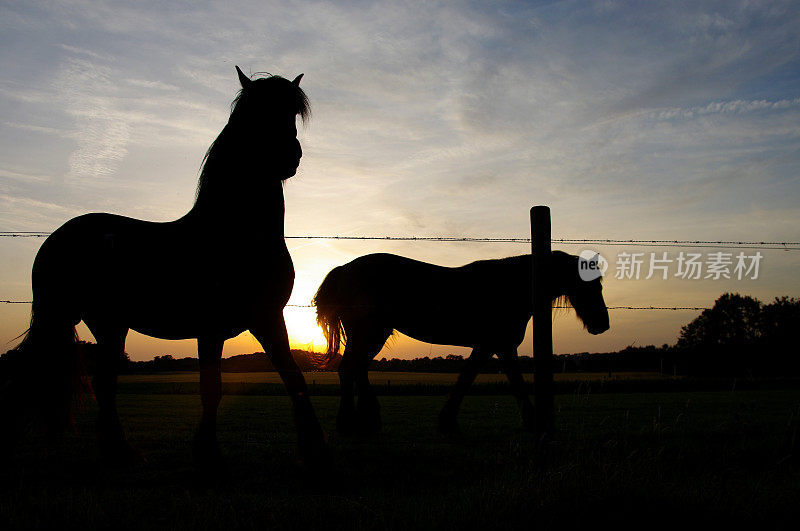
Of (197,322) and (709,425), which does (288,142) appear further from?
(709,425)

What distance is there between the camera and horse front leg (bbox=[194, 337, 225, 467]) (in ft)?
14.6

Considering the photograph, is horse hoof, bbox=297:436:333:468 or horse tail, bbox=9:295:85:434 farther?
horse tail, bbox=9:295:85:434

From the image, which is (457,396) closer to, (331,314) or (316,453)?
(331,314)

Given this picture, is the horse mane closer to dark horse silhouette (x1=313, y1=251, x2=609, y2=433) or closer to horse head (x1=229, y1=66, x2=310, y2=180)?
horse head (x1=229, y1=66, x2=310, y2=180)

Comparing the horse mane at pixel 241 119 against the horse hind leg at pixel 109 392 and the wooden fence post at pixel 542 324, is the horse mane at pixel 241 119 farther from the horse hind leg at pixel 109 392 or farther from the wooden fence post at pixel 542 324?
the wooden fence post at pixel 542 324

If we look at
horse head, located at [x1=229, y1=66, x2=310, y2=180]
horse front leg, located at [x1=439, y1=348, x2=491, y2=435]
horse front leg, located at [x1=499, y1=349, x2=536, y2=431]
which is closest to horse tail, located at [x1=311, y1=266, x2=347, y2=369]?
horse front leg, located at [x1=439, y1=348, x2=491, y2=435]

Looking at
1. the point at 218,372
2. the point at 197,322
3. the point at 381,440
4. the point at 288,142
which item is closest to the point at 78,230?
the point at 197,322

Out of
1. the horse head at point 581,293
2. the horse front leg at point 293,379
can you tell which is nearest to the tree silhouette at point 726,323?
the horse head at point 581,293

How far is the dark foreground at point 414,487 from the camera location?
3273 mm

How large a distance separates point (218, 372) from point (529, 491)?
2539 mm

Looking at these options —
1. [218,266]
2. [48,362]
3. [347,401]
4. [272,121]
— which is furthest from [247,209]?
[347,401]

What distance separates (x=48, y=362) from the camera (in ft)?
16.5

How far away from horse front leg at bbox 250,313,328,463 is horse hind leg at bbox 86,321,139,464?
1471mm

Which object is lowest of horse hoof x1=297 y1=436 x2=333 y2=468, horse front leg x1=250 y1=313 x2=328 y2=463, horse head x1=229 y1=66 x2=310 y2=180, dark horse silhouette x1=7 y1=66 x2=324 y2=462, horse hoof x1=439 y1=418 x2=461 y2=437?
horse hoof x1=439 y1=418 x2=461 y2=437
